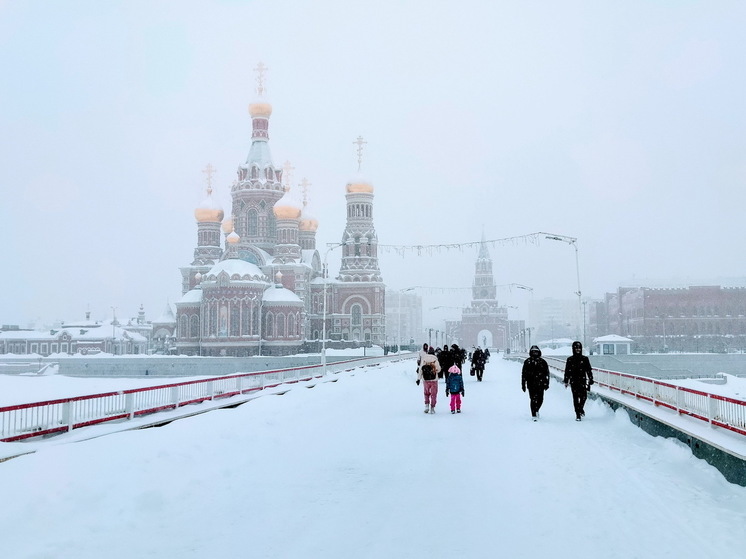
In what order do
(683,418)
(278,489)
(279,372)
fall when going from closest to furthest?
(278,489) < (683,418) < (279,372)

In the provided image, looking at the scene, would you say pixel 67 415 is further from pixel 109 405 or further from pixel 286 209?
pixel 286 209

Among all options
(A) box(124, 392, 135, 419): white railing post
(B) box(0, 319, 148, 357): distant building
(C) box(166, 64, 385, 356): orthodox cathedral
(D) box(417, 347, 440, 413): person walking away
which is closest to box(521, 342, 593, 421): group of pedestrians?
(D) box(417, 347, 440, 413): person walking away

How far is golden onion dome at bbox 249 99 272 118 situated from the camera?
263ft

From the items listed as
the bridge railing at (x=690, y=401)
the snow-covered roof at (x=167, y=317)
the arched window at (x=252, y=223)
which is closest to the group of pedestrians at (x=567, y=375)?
the bridge railing at (x=690, y=401)

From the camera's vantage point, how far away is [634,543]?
677 cm

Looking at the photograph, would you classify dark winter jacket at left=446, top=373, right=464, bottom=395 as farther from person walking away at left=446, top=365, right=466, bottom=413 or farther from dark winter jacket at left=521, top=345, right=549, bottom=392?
Answer: dark winter jacket at left=521, top=345, right=549, bottom=392

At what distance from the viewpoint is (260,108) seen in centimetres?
8031

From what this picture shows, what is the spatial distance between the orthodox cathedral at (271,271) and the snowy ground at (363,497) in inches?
2138

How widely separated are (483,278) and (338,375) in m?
118

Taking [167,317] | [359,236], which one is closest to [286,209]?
[359,236]

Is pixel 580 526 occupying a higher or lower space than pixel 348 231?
lower

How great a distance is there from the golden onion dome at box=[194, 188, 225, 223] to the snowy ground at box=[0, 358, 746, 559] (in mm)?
67873

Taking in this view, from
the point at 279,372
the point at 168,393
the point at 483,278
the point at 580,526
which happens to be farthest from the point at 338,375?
the point at 483,278

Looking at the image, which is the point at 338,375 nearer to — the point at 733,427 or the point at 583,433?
the point at 583,433
